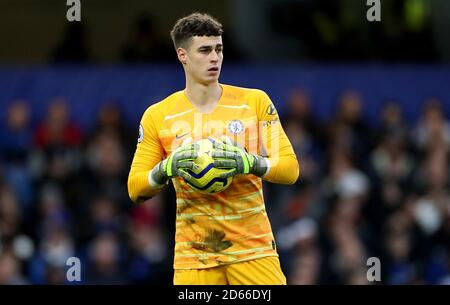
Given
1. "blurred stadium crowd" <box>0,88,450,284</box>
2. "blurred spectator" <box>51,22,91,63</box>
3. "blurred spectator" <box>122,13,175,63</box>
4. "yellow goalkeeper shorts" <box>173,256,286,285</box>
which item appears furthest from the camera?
"blurred spectator" <box>51,22,91,63</box>

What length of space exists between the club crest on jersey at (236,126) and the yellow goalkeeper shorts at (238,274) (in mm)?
825

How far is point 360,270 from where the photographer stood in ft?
40.0

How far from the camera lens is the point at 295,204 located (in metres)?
12.7

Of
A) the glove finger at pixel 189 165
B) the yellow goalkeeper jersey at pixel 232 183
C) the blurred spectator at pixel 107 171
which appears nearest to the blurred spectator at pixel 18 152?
the blurred spectator at pixel 107 171

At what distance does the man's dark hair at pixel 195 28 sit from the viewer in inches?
297

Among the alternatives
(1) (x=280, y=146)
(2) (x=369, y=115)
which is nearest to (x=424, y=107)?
(2) (x=369, y=115)

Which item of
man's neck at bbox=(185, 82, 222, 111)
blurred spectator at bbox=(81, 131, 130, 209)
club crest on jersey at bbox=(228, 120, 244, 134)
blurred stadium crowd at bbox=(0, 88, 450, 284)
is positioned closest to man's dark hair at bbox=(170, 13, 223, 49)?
man's neck at bbox=(185, 82, 222, 111)

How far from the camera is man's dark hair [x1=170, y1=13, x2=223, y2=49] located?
755 cm

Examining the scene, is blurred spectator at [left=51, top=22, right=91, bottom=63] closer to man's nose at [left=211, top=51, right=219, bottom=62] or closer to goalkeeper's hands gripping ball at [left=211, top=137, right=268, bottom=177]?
man's nose at [left=211, top=51, right=219, bottom=62]

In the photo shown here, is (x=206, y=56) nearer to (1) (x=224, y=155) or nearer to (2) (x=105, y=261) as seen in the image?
(1) (x=224, y=155)

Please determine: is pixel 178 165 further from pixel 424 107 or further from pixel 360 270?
pixel 424 107

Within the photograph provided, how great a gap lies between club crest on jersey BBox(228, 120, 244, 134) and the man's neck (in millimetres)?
171

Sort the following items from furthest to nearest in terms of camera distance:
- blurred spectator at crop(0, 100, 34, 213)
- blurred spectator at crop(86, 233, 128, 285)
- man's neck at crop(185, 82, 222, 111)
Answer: blurred spectator at crop(0, 100, 34, 213)
blurred spectator at crop(86, 233, 128, 285)
man's neck at crop(185, 82, 222, 111)
